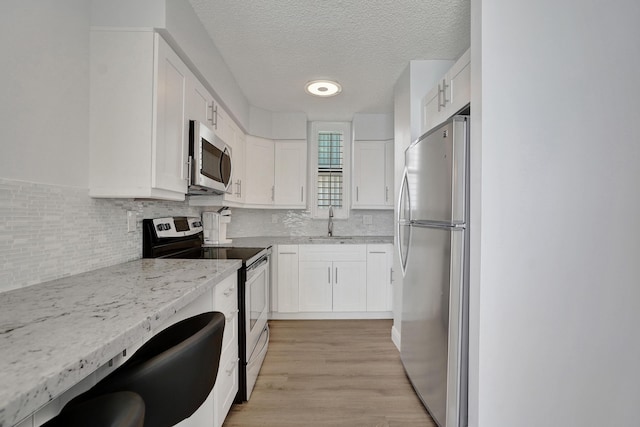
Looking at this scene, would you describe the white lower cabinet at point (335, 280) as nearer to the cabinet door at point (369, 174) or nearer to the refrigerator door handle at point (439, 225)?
the cabinet door at point (369, 174)

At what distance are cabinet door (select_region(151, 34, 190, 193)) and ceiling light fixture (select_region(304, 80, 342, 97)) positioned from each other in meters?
1.32

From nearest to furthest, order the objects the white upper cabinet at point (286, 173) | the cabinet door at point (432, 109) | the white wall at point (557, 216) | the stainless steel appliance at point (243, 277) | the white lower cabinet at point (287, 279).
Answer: the white wall at point (557, 216), the stainless steel appliance at point (243, 277), the cabinet door at point (432, 109), the white lower cabinet at point (287, 279), the white upper cabinet at point (286, 173)

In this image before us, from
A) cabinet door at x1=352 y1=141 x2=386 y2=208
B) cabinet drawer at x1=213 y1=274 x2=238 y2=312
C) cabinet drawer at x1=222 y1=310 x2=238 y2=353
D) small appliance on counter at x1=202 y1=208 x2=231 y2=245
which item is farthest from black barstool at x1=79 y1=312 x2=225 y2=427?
cabinet door at x1=352 y1=141 x2=386 y2=208

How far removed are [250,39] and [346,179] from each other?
84.6 inches

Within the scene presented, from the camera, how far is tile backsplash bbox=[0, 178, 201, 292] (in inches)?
41.2

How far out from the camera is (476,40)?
1276 millimetres

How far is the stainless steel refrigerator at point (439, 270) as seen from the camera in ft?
4.80

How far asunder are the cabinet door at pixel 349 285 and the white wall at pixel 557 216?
2.15 meters

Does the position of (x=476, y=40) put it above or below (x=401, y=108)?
below

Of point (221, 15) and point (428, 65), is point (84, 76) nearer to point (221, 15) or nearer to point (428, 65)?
point (221, 15)

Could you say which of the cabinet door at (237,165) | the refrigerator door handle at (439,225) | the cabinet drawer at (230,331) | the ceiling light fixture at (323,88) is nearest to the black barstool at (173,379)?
the cabinet drawer at (230,331)

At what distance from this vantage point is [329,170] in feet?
13.0

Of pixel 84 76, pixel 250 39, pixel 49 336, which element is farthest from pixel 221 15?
pixel 49 336

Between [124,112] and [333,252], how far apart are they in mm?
2452
